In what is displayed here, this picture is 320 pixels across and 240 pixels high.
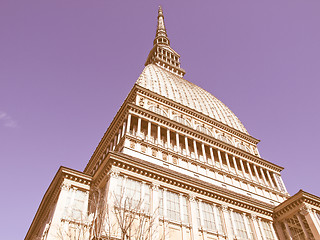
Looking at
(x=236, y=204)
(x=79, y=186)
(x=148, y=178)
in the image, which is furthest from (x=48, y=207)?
(x=236, y=204)

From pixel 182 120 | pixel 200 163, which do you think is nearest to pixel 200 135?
pixel 200 163

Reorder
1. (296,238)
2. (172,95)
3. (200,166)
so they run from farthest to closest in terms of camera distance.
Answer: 1. (172,95)
2. (200,166)
3. (296,238)

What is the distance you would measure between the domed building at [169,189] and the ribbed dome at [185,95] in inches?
36.2

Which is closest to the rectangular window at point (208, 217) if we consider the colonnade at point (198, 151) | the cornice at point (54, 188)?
the colonnade at point (198, 151)

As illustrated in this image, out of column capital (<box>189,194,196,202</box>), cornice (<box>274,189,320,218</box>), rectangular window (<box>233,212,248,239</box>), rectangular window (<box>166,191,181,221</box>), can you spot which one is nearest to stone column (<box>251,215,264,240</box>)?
rectangular window (<box>233,212,248,239</box>)

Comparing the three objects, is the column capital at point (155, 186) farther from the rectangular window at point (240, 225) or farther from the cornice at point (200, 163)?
the rectangular window at point (240, 225)

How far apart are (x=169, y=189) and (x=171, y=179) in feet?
3.37

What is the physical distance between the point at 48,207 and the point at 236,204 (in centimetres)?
2097

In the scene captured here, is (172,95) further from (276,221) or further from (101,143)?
(276,221)

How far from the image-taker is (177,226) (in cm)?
2516

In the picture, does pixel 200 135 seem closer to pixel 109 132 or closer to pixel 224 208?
pixel 224 208

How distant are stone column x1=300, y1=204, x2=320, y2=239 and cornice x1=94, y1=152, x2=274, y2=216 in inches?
150

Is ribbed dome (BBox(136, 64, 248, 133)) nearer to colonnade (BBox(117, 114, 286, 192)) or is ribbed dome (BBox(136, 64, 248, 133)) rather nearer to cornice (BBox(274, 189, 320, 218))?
colonnade (BBox(117, 114, 286, 192))

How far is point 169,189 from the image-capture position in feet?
91.0
